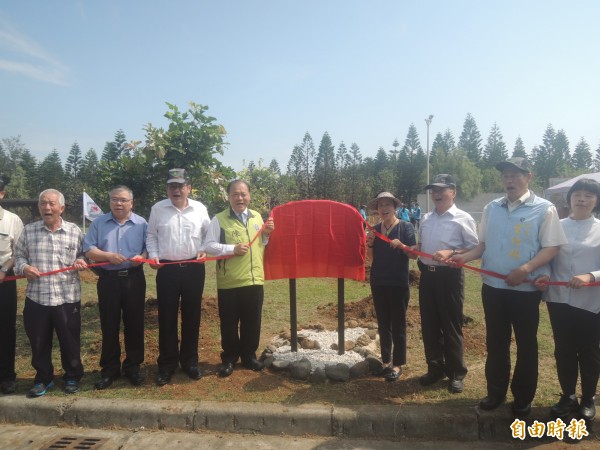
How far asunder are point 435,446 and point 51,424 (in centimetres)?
345

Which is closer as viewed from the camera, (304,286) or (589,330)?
(589,330)

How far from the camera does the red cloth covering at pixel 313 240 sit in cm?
493

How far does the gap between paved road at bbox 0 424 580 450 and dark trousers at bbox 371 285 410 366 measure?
3.53ft

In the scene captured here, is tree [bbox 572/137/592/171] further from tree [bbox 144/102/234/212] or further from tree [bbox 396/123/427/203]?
tree [bbox 144/102/234/212]

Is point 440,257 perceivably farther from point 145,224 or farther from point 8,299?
point 8,299

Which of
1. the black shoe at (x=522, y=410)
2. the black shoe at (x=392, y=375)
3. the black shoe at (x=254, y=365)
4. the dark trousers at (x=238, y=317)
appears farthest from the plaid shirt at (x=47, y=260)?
the black shoe at (x=522, y=410)

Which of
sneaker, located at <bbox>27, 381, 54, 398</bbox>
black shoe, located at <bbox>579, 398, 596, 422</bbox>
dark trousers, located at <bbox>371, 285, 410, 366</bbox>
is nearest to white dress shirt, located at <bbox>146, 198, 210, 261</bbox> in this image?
sneaker, located at <bbox>27, 381, 54, 398</bbox>

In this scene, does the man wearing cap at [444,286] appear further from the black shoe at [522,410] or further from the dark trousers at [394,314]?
the black shoe at [522,410]

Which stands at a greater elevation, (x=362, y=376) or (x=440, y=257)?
(x=440, y=257)

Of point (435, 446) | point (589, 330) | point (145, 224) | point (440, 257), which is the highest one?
point (145, 224)

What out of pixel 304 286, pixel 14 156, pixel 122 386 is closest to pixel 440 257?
pixel 122 386

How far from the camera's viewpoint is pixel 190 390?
4.16 metres

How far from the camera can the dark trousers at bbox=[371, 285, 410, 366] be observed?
439 cm

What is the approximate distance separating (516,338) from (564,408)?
2.31ft
